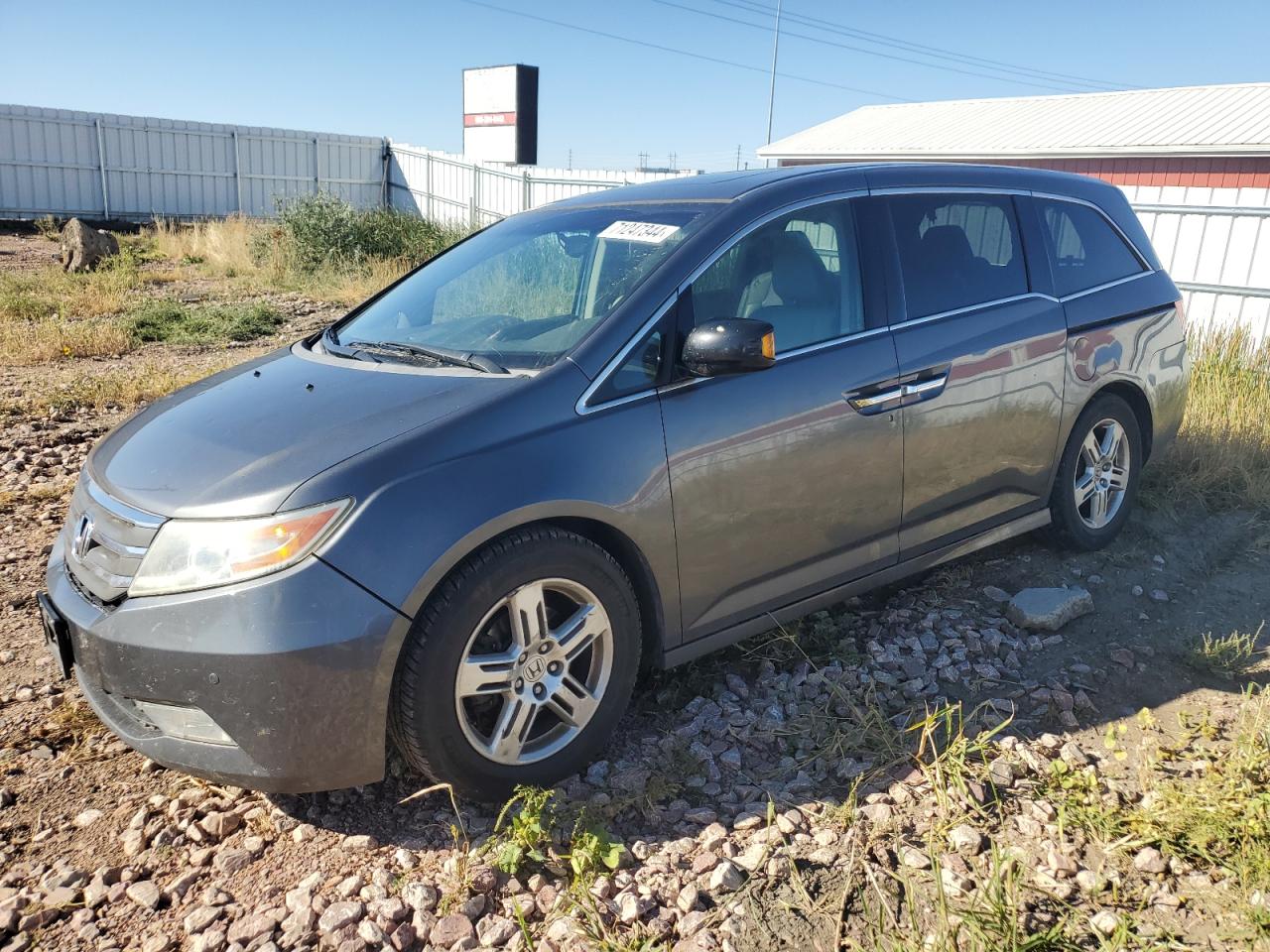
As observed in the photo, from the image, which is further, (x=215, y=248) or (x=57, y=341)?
(x=215, y=248)

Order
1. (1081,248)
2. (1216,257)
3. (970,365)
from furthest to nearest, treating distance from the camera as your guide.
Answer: (1216,257)
(1081,248)
(970,365)

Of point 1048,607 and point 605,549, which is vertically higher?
point 605,549

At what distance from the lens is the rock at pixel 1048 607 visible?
155 inches

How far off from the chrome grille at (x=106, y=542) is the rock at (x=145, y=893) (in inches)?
29.4

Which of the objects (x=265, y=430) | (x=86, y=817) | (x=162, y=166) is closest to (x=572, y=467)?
(x=265, y=430)

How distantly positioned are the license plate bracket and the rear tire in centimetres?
388

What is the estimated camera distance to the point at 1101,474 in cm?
457

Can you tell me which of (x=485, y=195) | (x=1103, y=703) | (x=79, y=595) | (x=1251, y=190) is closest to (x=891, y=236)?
(x=1103, y=703)

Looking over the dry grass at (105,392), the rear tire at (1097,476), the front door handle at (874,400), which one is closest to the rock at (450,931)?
the front door handle at (874,400)

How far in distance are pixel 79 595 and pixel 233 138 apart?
85.2ft

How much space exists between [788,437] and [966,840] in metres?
1.32

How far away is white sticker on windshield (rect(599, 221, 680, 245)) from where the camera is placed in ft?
11.0

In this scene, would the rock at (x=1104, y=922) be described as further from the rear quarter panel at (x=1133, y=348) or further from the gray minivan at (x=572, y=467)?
the rear quarter panel at (x=1133, y=348)

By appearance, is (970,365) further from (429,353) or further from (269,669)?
(269,669)
